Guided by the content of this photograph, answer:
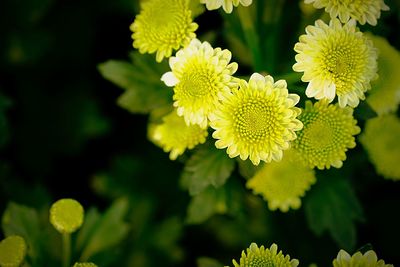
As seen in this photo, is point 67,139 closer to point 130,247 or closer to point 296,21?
point 130,247

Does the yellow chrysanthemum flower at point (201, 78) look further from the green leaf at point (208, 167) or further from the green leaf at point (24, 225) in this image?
the green leaf at point (24, 225)

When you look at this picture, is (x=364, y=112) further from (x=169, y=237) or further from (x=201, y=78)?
(x=169, y=237)

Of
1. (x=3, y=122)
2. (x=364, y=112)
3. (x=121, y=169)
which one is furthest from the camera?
(x=121, y=169)

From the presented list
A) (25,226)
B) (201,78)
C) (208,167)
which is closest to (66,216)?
(25,226)

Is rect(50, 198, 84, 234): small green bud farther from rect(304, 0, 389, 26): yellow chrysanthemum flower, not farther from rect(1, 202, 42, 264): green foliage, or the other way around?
rect(304, 0, 389, 26): yellow chrysanthemum flower

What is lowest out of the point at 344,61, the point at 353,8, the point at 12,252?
the point at 12,252

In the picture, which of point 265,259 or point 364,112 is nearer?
point 265,259

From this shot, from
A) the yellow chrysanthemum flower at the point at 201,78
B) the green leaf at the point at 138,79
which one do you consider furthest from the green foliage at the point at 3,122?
the yellow chrysanthemum flower at the point at 201,78

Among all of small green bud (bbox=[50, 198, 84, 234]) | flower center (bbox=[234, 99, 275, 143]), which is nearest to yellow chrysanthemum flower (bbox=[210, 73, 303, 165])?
flower center (bbox=[234, 99, 275, 143])
